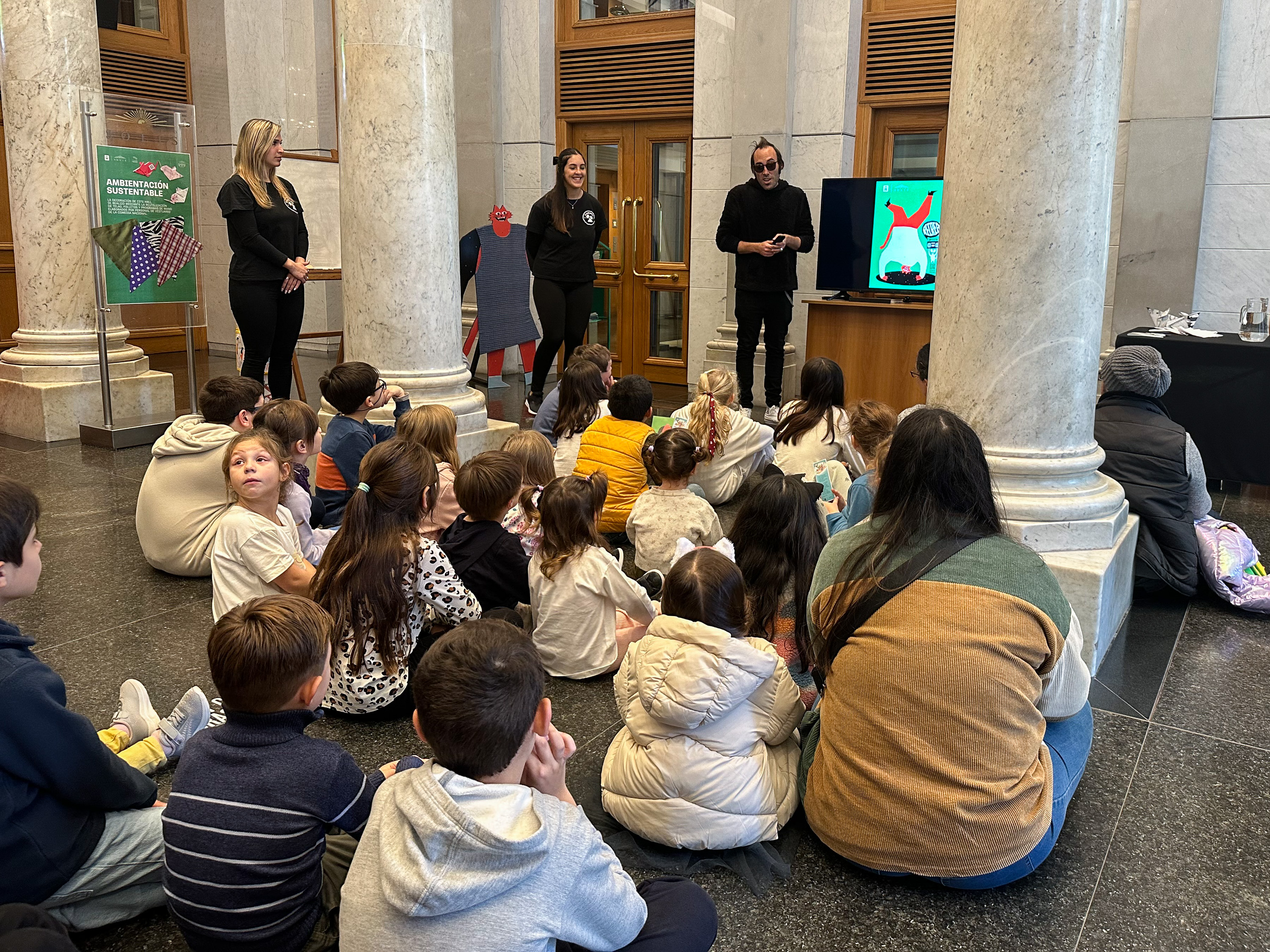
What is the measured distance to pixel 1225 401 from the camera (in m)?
5.68

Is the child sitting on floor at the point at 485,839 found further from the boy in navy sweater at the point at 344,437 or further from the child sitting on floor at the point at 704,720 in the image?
the boy in navy sweater at the point at 344,437

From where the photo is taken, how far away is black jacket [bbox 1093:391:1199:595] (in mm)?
4090

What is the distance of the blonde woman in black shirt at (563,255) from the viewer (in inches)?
285

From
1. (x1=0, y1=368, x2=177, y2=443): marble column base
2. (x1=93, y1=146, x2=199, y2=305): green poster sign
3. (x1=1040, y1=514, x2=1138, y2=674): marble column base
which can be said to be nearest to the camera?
(x1=1040, y1=514, x2=1138, y2=674): marble column base

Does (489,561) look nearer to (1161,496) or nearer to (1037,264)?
(1037,264)

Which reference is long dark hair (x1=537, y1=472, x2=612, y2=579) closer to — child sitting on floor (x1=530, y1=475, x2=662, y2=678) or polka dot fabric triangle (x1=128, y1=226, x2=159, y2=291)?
child sitting on floor (x1=530, y1=475, x2=662, y2=678)

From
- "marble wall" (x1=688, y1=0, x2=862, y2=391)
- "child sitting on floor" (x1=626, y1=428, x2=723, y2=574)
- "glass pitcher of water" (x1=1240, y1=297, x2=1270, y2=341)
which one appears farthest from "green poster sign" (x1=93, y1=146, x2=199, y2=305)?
"glass pitcher of water" (x1=1240, y1=297, x2=1270, y2=341)

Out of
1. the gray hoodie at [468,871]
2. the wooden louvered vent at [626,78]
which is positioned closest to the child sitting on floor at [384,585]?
the gray hoodie at [468,871]

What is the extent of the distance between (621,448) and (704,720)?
234cm

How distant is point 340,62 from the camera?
530cm

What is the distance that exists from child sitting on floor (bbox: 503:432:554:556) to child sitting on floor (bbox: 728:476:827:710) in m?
0.99

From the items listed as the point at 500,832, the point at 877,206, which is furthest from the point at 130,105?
the point at 500,832

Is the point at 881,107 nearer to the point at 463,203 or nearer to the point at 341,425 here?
the point at 463,203

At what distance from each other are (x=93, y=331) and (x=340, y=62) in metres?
2.73
